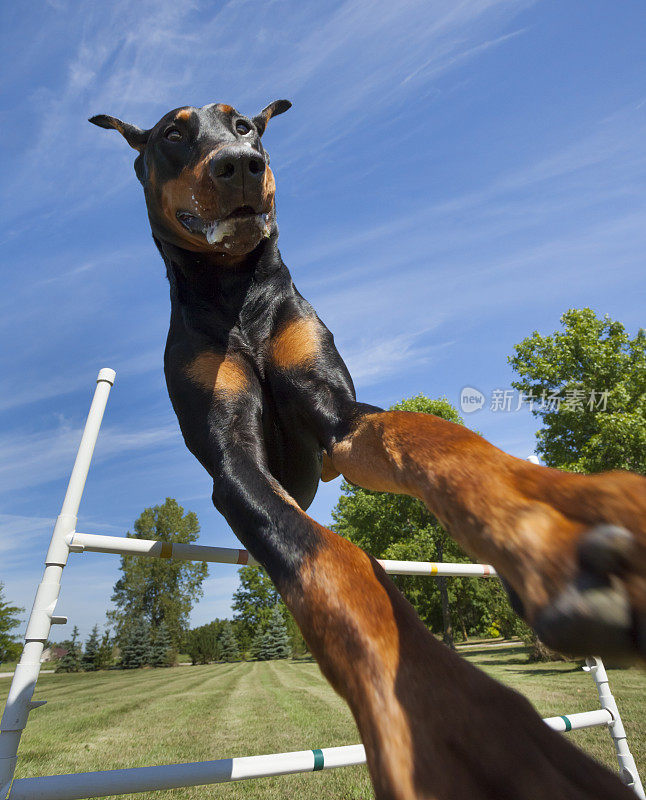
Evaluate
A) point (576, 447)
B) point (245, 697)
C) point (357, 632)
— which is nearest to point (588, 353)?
point (576, 447)

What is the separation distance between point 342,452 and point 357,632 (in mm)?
723

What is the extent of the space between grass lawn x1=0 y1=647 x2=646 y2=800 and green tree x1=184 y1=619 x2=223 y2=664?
76.5 ft

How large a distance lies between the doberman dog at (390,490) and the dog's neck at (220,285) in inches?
0.9

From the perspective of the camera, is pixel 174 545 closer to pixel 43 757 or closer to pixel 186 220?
pixel 186 220

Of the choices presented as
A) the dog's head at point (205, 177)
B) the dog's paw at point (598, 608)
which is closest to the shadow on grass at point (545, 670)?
the dog's head at point (205, 177)

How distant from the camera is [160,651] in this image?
29438 mm

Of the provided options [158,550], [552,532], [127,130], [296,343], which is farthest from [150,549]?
[552,532]

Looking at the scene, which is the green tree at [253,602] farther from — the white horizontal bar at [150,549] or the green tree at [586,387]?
the white horizontal bar at [150,549]

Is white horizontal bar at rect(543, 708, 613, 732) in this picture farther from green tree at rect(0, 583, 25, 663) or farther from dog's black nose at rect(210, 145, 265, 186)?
green tree at rect(0, 583, 25, 663)

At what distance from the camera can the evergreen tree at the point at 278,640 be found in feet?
118

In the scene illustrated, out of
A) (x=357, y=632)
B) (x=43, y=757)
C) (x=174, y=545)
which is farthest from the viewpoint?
(x=43, y=757)

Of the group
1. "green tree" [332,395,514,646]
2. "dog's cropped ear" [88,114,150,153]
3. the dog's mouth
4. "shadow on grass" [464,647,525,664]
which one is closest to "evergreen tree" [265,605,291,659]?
"green tree" [332,395,514,646]

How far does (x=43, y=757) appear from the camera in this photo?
18.0ft

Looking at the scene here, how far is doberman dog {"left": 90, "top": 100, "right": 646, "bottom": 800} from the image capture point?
2.50 feet
